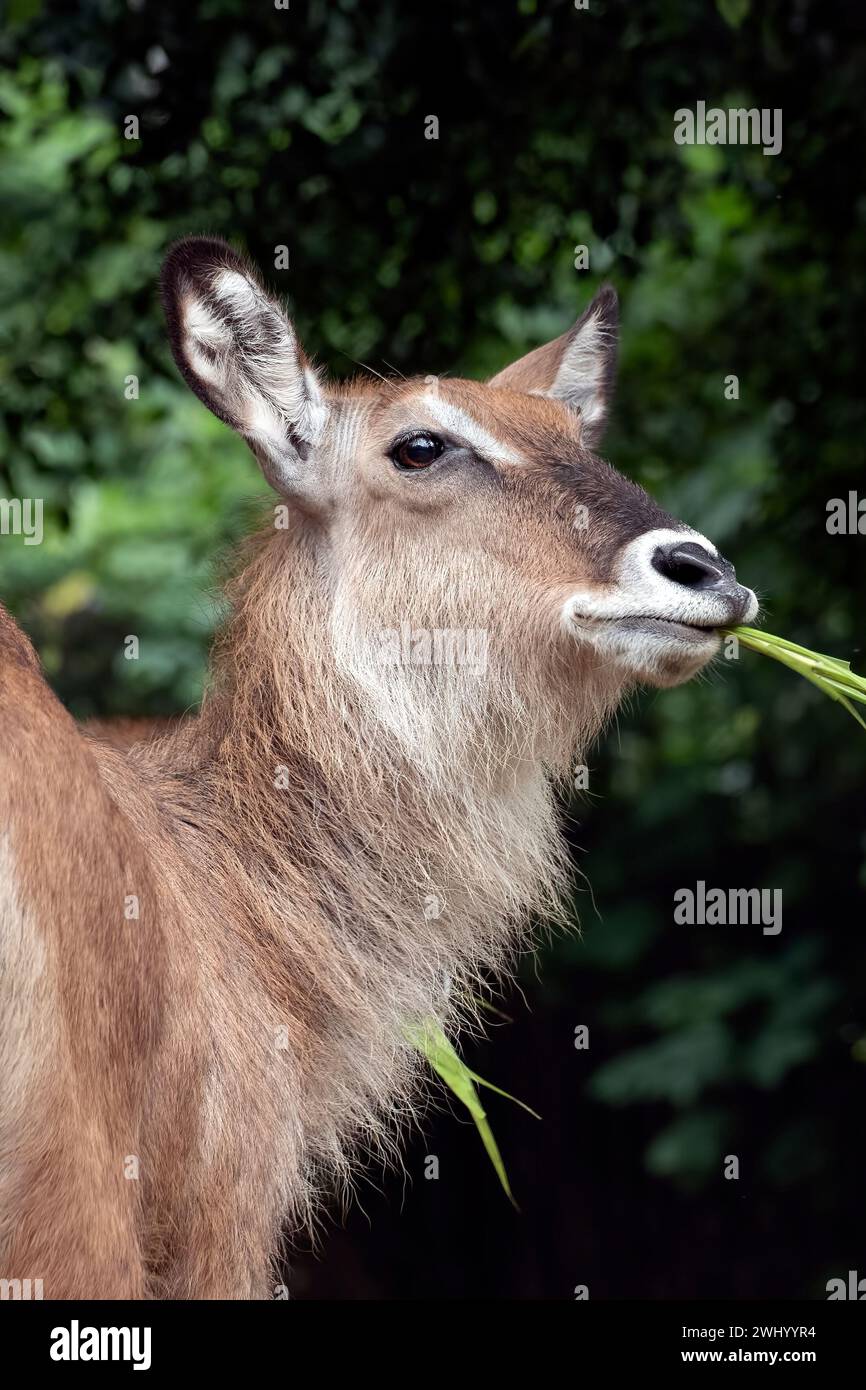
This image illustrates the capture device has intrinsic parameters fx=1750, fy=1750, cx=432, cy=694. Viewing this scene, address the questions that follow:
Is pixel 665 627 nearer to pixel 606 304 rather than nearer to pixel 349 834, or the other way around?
pixel 349 834

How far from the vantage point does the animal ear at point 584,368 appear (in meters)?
5.87

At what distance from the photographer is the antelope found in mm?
4461

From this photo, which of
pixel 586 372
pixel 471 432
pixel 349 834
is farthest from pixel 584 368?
pixel 349 834

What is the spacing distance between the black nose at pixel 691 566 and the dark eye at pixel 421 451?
29.6 inches

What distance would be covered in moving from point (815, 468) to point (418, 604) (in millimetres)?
3444

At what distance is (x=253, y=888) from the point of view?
4.82 m

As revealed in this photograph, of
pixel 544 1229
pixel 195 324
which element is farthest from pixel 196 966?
pixel 544 1229

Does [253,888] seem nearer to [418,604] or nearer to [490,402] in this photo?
[418,604]

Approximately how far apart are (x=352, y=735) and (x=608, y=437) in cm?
431

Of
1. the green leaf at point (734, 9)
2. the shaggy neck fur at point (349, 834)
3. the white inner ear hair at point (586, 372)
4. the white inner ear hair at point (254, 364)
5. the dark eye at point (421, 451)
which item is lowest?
the shaggy neck fur at point (349, 834)

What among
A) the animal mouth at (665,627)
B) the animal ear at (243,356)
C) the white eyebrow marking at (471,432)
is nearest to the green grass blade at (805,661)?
the animal mouth at (665,627)

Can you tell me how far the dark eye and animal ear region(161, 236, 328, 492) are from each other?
285 mm

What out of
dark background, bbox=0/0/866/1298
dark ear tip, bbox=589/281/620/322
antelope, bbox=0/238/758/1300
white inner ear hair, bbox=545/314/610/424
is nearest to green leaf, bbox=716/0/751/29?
dark background, bbox=0/0/866/1298

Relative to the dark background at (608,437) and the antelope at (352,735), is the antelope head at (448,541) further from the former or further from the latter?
the dark background at (608,437)
